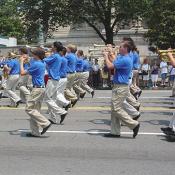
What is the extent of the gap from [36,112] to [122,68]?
6.10 feet

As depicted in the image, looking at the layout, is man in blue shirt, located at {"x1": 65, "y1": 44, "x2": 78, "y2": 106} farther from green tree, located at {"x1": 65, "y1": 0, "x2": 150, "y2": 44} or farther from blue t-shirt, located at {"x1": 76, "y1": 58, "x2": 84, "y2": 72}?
green tree, located at {"x1": 65, "y1": 0, "x2": 150, "y2": 44}

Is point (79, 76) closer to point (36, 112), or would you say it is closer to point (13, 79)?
point (13, 79)

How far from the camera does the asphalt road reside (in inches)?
321

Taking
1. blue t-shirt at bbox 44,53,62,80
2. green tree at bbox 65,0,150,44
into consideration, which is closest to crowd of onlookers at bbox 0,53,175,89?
green tree at bbox 65,0,150,44

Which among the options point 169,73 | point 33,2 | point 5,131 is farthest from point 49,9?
point 5,131

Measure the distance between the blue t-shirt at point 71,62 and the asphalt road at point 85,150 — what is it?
2.59 m

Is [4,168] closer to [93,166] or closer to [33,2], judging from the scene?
[93,166]

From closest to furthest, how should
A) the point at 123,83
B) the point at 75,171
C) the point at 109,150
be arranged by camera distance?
the point at 75,171, the point at 109,150, the point at 123,83

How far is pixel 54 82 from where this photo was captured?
12.5 meters

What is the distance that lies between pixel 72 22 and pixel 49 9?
2.00 metres

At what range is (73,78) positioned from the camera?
655 inches

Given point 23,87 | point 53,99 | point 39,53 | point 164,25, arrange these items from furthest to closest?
point 164,25 → point 23,87 → point 53,99 → point 39,53

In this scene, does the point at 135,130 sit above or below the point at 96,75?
above

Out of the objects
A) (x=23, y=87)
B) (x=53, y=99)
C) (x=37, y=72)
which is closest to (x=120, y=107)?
(x=37, y=72)
